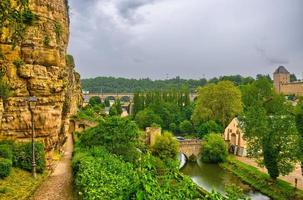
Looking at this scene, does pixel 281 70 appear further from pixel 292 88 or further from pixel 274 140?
pixel 274 140

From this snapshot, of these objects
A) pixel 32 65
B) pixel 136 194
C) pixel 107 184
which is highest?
pixel 32 65

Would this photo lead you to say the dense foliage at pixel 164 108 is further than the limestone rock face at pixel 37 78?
Yes

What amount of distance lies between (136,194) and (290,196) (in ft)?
83.1

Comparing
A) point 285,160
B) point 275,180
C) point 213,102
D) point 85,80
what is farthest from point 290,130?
point 85,80

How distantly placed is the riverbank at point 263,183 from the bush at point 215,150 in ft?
8.81

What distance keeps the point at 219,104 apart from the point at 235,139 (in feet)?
28.4

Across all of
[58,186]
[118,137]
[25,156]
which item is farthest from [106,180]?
[118,137]

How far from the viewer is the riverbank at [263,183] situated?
96.9 feet

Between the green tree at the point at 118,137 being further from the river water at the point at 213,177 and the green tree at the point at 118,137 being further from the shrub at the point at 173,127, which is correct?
the shrub at the point at 173,127

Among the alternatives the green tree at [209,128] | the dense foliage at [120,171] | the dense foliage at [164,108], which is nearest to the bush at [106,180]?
the dense foliage at [120,171]

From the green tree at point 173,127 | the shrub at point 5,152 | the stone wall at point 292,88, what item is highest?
the stone wall at point 292,88

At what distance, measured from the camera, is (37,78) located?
22.5m

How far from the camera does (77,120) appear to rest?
49.3 meters

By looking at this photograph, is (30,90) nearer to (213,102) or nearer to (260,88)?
(213,102)
